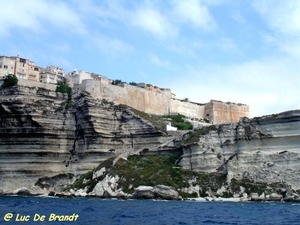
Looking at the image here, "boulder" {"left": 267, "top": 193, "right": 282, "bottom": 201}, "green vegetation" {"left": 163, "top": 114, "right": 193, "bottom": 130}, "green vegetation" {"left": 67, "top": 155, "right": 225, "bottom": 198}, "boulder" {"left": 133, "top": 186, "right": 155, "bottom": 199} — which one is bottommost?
"boulder" {"left": 267, "top": 193, "right": 282, "bottom": 201}

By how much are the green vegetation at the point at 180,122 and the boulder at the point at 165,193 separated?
82.7 ft

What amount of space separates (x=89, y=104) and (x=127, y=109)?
5.28 m

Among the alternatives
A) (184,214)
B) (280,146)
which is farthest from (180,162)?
(184,214)

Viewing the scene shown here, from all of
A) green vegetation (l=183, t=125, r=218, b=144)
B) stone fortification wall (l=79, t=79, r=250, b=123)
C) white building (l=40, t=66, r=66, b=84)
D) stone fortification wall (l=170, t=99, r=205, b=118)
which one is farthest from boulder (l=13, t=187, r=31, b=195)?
stone fortification wall (l=170, t=99, r=205, b=118)

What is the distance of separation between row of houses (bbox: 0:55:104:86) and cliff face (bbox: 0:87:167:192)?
958cm

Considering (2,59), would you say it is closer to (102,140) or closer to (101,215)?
(102,140)

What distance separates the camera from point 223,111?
8488 cm

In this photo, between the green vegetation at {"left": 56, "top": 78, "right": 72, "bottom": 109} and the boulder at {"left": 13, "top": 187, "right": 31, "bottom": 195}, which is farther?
the green vegetation at {"left": 56, "top": 78, "right": 72, "bottom": 109}

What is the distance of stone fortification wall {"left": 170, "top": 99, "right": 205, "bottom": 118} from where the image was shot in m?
79.1

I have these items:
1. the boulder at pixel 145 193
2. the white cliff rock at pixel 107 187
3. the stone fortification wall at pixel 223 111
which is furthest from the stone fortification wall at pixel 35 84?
the stone fortification wall at pixel 223 111

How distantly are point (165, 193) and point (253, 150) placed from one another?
12.1 meters

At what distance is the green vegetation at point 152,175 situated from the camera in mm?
48000

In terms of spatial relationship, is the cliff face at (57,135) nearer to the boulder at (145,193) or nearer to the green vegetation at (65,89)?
the green vegetation at (65,89)

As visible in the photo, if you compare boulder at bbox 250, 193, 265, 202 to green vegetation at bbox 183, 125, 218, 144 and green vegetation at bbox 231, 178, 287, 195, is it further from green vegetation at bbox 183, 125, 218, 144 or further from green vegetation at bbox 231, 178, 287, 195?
green vegetation at bbox 183, 125, 218, 144
